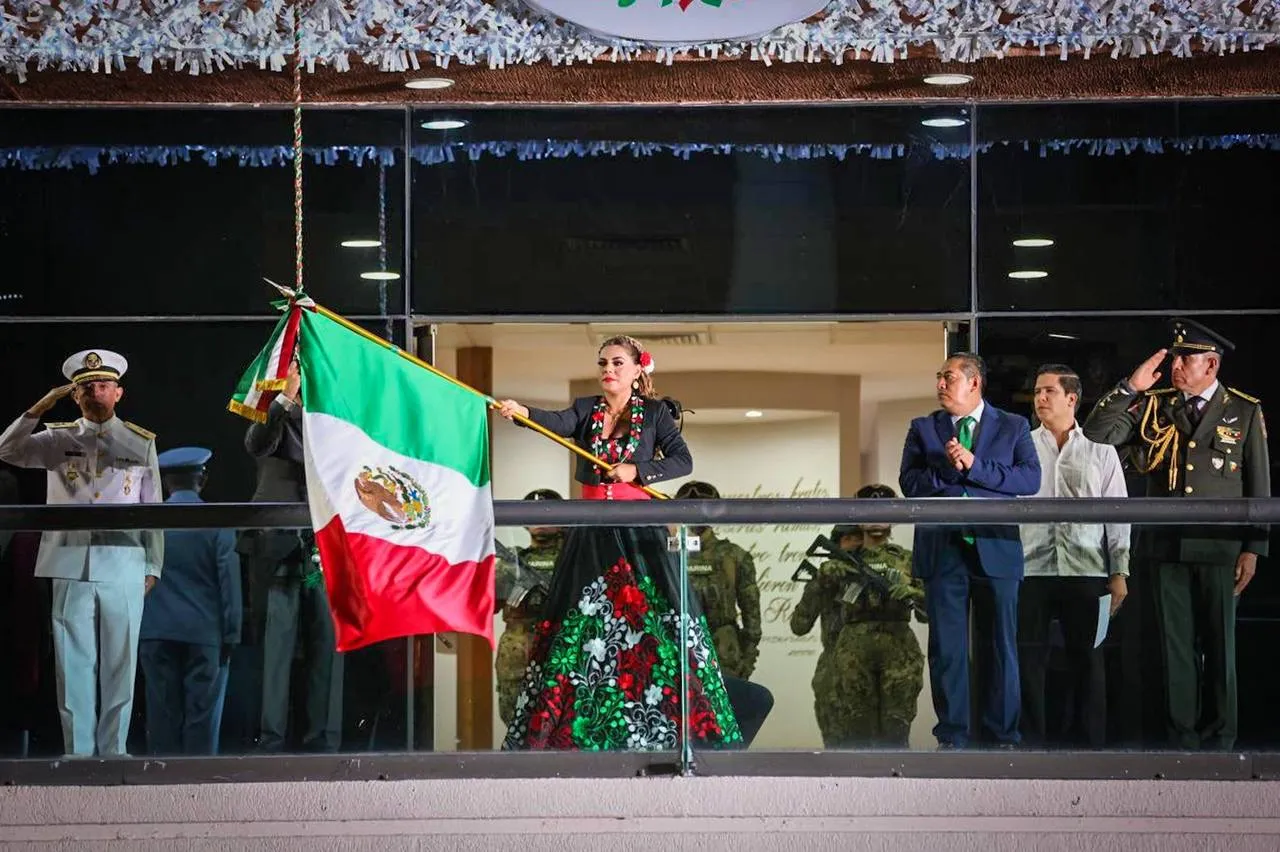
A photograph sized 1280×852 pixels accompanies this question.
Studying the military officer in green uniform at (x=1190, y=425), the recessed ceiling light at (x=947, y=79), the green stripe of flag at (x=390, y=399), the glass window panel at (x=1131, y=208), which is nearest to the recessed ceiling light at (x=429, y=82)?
the recessed ceiling light at (x=947, y=79)

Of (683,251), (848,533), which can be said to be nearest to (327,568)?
(848,533)

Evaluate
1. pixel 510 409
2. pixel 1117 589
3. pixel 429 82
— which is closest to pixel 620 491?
pixel 510 409

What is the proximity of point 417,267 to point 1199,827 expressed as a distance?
16.1ft

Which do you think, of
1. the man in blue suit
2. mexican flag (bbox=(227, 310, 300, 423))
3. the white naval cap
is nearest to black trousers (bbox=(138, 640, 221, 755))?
mexican flag (bbox=(227, 310, 300, 423))

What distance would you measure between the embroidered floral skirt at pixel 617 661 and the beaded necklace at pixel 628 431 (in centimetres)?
125

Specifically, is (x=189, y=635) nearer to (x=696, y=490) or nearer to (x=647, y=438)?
(x=647, y=438)

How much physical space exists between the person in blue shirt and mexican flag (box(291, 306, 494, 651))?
1.14 ft

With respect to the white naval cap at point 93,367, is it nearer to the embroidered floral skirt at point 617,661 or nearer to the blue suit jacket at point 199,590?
the blue suit jacket at point 199,590

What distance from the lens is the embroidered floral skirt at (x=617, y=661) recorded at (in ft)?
20.7

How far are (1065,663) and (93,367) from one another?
4.75 metres

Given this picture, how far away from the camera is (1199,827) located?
629cm

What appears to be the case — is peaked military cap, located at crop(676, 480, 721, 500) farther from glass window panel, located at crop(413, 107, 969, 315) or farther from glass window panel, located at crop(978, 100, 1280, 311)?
glass window panel, located at crop(978, 100, 1280, 311)

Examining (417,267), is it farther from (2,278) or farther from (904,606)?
(904,606)

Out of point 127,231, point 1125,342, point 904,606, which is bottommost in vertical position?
point 904,606
